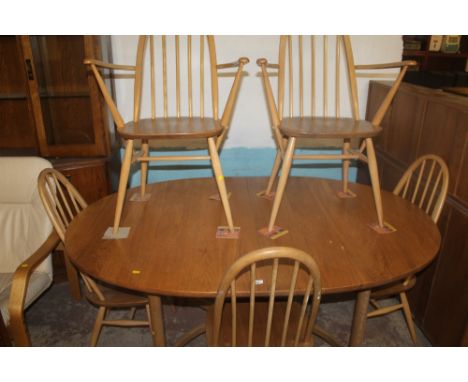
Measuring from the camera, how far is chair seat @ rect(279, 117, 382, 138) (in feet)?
4.75

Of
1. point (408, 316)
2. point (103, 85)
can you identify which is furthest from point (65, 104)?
point (408, 316)

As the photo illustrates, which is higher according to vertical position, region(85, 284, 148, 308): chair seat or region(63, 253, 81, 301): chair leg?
region(85, 284, 148, 308): chair seat

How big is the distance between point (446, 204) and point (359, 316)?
26.7 inches

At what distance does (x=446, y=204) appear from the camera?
1.64 metres

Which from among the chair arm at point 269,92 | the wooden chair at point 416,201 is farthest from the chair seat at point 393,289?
the chair arm at point 269,92

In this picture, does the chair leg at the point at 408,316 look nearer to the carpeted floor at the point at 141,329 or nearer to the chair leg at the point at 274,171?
the carpeted floor at the point at 141,329

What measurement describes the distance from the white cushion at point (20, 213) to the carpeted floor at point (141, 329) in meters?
0.38

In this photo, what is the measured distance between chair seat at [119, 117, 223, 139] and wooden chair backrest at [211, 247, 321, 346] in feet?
1.86

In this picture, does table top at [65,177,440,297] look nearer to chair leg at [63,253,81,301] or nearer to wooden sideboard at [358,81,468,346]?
wooden sideboard at [358,81,468,346]

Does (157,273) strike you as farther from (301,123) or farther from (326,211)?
(301,123)

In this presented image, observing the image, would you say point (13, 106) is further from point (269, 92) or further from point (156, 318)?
point (156, 318)

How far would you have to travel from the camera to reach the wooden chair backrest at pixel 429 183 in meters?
1.52

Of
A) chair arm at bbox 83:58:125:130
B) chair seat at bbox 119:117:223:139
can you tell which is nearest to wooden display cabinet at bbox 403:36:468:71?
chair seat at bbox 119:117:223:139
